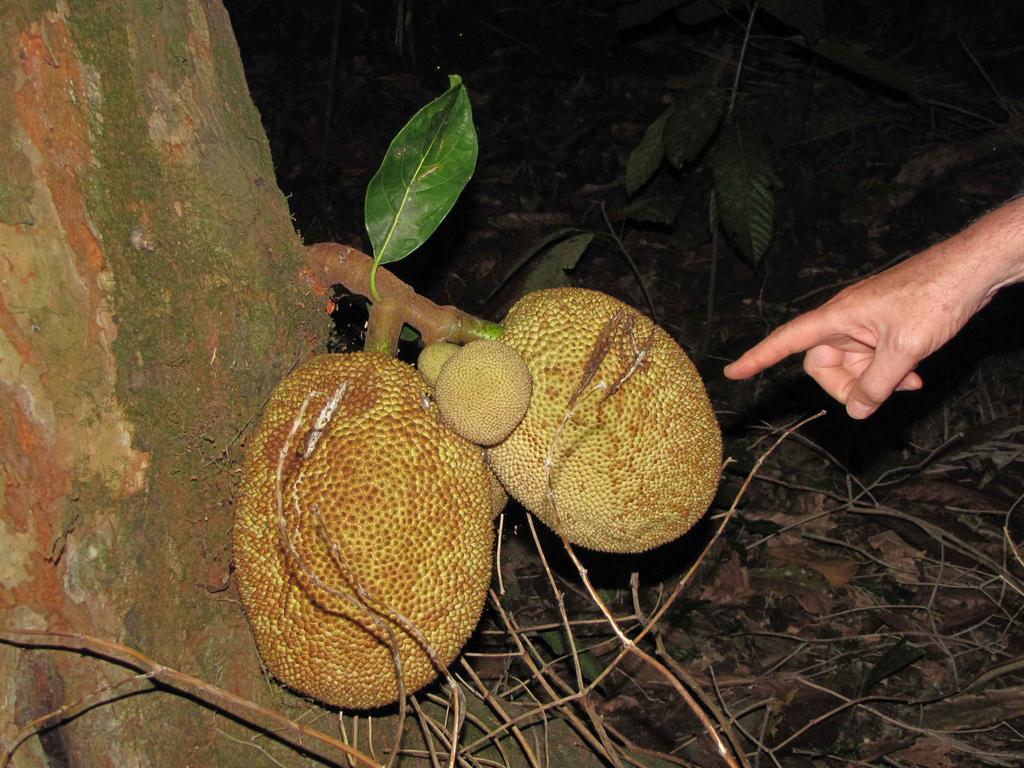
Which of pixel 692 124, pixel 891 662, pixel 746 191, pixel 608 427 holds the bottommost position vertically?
pixel 891 662

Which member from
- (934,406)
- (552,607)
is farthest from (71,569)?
(934,406)

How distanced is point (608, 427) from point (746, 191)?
6.25 feet

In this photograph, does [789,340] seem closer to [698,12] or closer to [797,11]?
[797,11]

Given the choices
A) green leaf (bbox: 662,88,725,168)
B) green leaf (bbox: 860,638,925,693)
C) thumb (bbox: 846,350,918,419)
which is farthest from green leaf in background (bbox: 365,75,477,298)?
green leaf (bbox: 860,638,925,693)

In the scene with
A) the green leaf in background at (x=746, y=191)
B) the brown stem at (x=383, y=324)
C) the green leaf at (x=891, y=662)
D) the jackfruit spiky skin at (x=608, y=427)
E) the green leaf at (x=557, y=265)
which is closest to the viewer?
the jackfruit spiky skin at (x=608, y=427)

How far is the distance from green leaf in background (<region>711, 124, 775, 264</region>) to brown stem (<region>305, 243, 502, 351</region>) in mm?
1761

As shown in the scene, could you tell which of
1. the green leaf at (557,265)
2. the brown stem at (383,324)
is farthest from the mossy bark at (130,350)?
the green leaf at (557,265)

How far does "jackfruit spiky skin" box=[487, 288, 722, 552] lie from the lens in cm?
132

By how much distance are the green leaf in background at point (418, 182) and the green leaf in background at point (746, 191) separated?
1765mm

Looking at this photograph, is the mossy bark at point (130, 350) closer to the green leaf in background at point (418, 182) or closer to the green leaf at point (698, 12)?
the green leaf in background at point (418, 182)

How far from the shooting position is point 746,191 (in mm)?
2910

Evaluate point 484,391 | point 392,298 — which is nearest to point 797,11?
point 392,298

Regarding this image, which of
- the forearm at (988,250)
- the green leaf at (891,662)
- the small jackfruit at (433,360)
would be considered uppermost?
the small jackfruit at (433,360)

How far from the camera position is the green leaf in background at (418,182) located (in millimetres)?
1384
